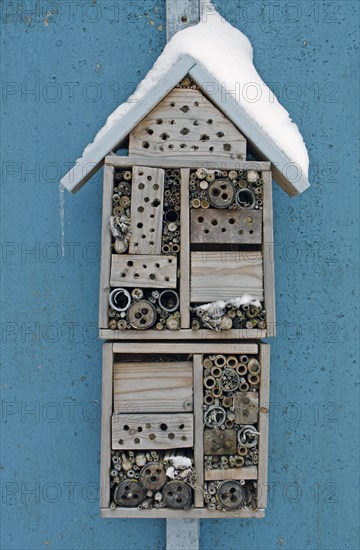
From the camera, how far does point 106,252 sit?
1790mm

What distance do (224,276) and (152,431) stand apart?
1.74 ft

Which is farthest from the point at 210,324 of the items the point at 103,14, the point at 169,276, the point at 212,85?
the point at 103,14

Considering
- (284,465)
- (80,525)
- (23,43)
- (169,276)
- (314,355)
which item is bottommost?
(80,525)

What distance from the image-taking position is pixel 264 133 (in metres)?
1.80

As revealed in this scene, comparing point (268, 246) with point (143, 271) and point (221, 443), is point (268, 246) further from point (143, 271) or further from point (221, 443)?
point (221, 443)

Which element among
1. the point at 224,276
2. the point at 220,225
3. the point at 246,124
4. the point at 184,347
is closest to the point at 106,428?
the point at 184,347

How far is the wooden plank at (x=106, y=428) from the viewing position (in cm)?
179

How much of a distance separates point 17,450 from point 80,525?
373 millimetres

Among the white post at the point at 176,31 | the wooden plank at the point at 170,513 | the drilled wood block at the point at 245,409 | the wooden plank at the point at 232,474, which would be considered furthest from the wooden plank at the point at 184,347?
the white post at the point at 176,31

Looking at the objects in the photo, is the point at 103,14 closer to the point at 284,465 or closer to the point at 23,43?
the point at 23,43

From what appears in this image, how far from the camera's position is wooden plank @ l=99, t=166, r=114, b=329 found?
1.78 metres

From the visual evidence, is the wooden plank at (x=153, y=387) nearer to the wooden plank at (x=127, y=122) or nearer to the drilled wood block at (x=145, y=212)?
the drilled wood block at (x=145, y=212)

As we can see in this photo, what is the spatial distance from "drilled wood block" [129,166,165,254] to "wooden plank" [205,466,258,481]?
709 mm

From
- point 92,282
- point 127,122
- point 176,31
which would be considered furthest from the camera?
point 92,282
